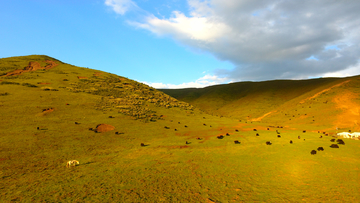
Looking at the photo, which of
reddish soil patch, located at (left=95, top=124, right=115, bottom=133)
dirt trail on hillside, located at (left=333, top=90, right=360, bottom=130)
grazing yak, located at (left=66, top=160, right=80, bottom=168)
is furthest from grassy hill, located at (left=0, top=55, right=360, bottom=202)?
dirt trail on hillside, located at (left=333, top=90, right=360, bottom=130)

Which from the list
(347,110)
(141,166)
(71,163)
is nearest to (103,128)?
(71,163)

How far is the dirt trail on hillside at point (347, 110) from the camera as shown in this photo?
32903 millimetres

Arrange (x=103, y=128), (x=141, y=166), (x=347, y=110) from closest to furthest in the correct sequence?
(x=141, y=166) < (x=103, y=128) < (x=347, y=110)

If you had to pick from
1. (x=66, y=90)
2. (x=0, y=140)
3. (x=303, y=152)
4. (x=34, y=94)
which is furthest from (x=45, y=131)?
(x=303, y=152)

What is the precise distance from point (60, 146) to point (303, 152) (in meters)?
22.6

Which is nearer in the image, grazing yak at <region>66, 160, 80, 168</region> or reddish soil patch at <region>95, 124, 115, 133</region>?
grazing yak at <region>66, 160, 80, 168</region>

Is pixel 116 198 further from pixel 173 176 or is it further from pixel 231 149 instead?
pixel 231 149

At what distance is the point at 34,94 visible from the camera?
Result: 30109 mm

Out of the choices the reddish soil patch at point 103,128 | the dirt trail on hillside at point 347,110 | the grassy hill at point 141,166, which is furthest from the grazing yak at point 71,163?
the dirt trail on hillside at point 347,110

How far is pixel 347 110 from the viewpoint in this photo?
38.1m

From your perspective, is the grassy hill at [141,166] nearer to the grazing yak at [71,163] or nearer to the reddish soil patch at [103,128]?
the grazing yak at [71,163]

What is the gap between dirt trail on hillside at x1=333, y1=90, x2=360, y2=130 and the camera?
108 ft

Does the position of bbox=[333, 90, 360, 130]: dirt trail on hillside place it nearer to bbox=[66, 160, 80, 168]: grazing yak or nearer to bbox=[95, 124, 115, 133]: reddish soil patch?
bbox=[95, 124, 115, 133]: reddish soil patch

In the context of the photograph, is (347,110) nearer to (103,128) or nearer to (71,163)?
(103,128)
